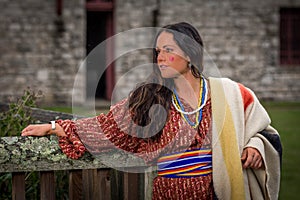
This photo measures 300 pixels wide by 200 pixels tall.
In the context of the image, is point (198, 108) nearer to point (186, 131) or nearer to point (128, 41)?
point (186, 131)

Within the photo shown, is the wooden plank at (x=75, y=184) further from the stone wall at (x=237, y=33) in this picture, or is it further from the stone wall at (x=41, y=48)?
the stone wall at (x=237, y=33)

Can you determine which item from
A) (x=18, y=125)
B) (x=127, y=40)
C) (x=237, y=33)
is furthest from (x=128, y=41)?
(x=18, y=125)

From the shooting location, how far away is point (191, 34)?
9.40 feet

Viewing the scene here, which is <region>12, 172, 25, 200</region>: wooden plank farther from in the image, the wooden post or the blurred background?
the blurred background

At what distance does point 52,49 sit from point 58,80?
0.75m

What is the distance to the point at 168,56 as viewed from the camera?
2.83m

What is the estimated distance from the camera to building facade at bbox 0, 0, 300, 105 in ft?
52.5

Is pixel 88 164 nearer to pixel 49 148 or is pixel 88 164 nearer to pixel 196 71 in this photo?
pixel 49 148

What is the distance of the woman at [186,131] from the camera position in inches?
111

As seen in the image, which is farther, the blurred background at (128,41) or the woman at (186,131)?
the blurred background at (128,41)

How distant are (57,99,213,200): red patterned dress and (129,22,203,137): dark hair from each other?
0.04 meters

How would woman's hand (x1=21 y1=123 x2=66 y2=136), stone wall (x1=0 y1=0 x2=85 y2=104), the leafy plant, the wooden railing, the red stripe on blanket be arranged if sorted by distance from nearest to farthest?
the wooden railing
woman's hand (x1=21 y1=123 x2=66 y2=136)
the red stripe on blanket
the leafy plant
stone wall (x1=0 y1=0 x2=85 y2=104)

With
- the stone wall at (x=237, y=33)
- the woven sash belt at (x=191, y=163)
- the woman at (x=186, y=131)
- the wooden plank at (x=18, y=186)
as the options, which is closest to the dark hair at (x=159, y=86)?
the woman at (x=186, y=131)

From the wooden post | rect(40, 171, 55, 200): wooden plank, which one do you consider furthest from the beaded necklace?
rect(40, 171, 55, 200): wooden plank
